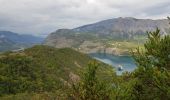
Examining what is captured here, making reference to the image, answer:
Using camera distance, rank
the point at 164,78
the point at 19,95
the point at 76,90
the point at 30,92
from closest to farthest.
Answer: the point at 76,90, the point at 164,78, the point at 19,95, the point at 30,92

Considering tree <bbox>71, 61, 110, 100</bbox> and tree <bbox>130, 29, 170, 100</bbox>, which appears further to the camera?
tree <bbox>130, 29, 170, 100</bbox>

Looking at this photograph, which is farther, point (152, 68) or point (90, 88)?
point (152, 68)

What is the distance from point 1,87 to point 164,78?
164 m

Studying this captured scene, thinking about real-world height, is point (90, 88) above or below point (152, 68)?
below

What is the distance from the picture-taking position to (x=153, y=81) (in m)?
28.6

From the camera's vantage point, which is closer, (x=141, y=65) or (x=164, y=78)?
(x=164, y=78)

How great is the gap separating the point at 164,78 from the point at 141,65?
3.70 m

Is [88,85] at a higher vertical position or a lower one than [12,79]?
higher

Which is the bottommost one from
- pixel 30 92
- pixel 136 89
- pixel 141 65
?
pixel 30 92

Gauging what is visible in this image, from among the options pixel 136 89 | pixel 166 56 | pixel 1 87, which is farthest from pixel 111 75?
pixel 1 87

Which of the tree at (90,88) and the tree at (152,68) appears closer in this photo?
the tree at (90,88)

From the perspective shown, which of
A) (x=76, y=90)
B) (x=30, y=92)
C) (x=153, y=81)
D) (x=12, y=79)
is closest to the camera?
(x=76, y=90)

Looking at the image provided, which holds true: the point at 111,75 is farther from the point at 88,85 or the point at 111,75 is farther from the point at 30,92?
the point at 30,92

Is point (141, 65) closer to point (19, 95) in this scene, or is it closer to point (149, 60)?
point (149, 60)
